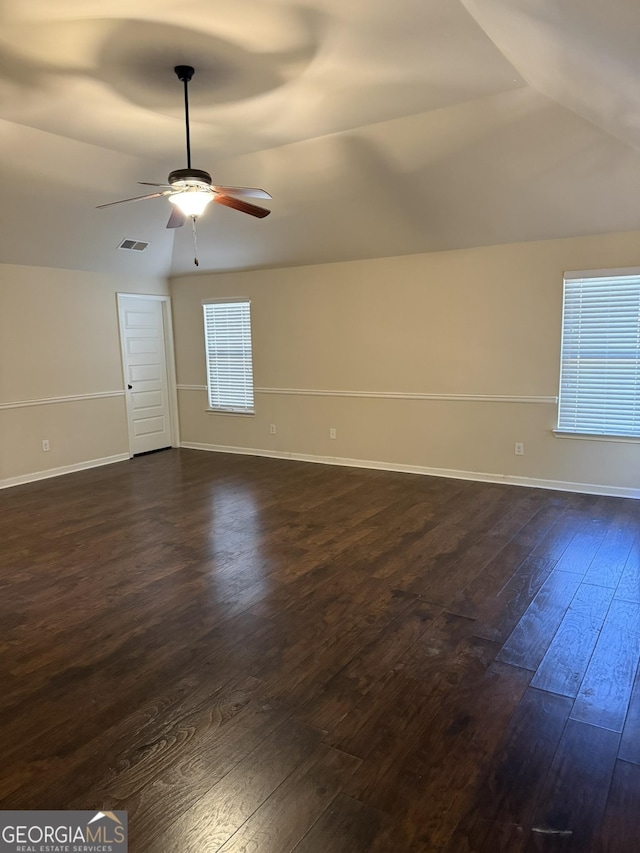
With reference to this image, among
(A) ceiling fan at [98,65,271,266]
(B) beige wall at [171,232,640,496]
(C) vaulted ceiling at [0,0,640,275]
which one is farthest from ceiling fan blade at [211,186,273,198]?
(B) beige wall at [171,232,640,496]

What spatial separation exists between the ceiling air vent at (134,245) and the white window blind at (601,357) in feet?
15.2

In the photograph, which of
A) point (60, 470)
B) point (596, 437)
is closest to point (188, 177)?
point (596, 437)

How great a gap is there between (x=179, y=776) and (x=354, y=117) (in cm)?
404

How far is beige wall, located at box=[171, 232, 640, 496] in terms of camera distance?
5246mm

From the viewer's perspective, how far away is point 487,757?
2023 mm

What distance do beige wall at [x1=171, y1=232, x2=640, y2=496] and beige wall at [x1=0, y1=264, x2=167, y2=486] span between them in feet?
4.14

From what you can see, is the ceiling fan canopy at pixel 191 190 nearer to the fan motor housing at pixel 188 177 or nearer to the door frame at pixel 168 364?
the fan motor housing at pixel 188 177

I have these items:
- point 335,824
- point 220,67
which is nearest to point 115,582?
point 335,824

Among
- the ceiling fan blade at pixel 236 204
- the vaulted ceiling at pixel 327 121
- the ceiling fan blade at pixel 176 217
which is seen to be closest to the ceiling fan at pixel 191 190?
the ceiling fan blade at pixel 236 204

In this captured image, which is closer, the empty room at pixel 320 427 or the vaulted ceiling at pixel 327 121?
the empty room at pixel 320 427

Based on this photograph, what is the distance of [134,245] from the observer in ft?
21.0

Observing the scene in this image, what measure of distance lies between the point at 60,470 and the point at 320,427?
10.2 ft

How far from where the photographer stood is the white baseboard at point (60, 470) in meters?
5.98

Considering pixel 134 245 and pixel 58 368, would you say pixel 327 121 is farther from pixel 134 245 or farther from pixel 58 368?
pixel 58 368
